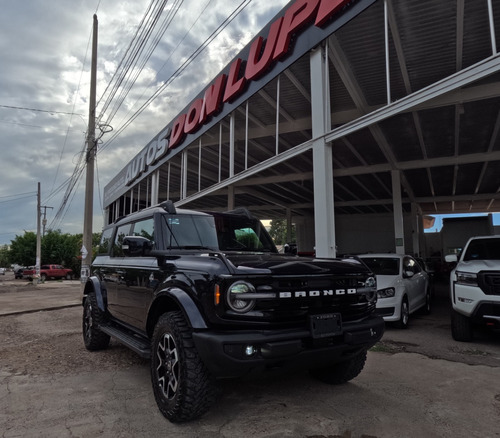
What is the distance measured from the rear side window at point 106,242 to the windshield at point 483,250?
20.5 ft

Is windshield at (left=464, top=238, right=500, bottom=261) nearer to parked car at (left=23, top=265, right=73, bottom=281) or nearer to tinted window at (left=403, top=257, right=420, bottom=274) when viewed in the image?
tinted window at (left=403, top=257, right=420, bottom=274)

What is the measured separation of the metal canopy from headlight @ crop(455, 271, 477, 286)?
3.01m

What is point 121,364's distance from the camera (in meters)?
4.99

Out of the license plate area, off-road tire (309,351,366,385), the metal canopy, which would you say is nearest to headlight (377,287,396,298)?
the metal canopy

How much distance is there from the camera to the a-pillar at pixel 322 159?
8.02 m

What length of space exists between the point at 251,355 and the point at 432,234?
34.6 meters

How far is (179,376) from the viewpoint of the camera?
3004mm

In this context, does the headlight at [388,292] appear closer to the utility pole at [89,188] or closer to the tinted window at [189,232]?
the tinted window at [189,232]

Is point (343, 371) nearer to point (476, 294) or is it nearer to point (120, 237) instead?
point (476, 294)

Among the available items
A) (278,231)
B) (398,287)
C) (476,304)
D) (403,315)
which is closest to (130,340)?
(476,304)

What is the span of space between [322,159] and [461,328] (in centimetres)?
419

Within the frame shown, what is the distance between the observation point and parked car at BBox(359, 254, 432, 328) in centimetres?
709

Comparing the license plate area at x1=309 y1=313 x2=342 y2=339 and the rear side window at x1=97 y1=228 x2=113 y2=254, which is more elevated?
the rear side window at x1=97 y1=228 x2=113 y2=254

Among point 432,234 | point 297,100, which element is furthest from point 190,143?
point 432,234
